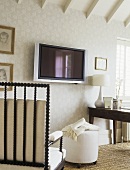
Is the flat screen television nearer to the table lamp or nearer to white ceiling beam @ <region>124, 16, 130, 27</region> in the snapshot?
the table lamp

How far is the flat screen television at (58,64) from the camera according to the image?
15.4 feet

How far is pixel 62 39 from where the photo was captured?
16.7 ft

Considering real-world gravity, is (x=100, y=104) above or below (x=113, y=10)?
below

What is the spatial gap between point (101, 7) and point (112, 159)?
115 inches

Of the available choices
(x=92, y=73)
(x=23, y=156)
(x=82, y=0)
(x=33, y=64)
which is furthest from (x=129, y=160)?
(x=82, y=0)

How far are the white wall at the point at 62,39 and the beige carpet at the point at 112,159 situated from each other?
1.97ft

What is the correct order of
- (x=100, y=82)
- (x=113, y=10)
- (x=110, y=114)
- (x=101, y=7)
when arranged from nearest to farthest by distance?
(x=110, y=114) < (x=100, y=82) < (x=101, y=7) < (x=113, y=10)

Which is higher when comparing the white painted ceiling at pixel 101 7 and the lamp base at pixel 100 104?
the white painted ceiling at pixel 101 7

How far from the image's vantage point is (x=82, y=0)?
5105mm

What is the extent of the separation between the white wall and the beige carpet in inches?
23.7

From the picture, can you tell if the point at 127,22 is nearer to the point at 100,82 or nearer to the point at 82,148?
the point at 100,82

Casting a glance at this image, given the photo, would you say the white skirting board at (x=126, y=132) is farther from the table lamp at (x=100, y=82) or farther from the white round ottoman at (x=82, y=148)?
the white round ottoman at (x=82, y=148)

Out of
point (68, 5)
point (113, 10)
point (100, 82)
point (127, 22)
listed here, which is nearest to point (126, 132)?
point (100, 82)

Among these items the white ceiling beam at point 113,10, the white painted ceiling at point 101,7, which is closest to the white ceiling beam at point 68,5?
the white painted ceiling at point 101,7
